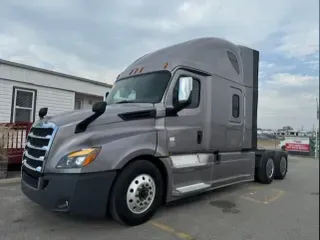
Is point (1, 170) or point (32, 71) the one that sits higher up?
point (32, 71)

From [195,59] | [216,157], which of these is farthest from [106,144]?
[216,157]

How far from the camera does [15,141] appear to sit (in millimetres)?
8023

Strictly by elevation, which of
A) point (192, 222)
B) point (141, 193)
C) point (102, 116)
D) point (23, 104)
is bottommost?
point (192, 222)

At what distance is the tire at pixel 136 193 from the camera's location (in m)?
4.05

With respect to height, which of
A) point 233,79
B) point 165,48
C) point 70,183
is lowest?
point 70,183

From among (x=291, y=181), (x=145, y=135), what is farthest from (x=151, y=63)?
(x=291, y=181)

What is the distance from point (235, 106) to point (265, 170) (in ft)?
7.76

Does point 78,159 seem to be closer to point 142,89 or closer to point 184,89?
point 142,89

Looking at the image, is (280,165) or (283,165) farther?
(283,165)

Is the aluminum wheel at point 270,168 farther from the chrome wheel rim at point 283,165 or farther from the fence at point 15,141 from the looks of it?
the fence at point 15,141

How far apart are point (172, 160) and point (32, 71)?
8.04m

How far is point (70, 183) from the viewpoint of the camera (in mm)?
3719

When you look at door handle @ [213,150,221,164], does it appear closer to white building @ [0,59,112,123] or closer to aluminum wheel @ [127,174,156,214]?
aluminum wheel @ [127,174,156,214]

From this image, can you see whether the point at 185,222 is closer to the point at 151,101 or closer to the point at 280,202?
the point at 151,101
